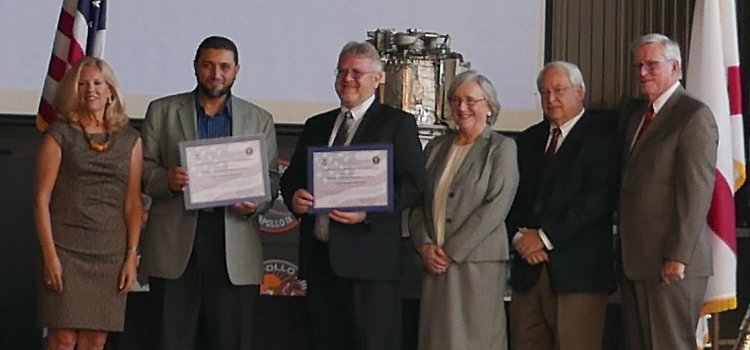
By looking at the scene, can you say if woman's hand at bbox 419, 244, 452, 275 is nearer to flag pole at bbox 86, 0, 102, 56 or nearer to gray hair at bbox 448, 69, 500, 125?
gray hair at bbox 448, 69, 500, 125

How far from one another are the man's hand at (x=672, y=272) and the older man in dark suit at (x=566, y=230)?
0.22 meters

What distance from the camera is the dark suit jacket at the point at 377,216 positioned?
368 centimetres

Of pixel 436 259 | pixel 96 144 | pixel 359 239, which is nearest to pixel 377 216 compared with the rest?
pixel 359 239

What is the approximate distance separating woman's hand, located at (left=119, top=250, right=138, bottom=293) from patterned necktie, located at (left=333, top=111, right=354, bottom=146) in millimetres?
783

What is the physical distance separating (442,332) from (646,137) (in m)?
0.98

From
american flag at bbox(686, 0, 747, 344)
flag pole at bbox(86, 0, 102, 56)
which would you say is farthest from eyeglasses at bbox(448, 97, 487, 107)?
flag pole at bbox(86, 0, 102, 56)

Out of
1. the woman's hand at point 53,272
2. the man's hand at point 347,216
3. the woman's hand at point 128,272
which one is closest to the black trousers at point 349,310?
the man's hand at point 347,216

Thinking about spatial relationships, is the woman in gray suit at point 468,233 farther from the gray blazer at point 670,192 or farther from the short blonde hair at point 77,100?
the short blonde hair at point 77,100

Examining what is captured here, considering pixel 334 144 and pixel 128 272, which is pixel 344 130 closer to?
pixel 334 144

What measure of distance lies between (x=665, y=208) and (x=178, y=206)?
1649 millimetres

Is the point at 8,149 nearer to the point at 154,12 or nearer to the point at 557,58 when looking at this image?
the point at 154,12

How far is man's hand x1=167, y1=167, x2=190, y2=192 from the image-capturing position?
11.8ft

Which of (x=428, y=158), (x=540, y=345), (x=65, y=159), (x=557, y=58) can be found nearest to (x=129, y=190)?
(x=65, y=159)

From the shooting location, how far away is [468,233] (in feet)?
12.3
